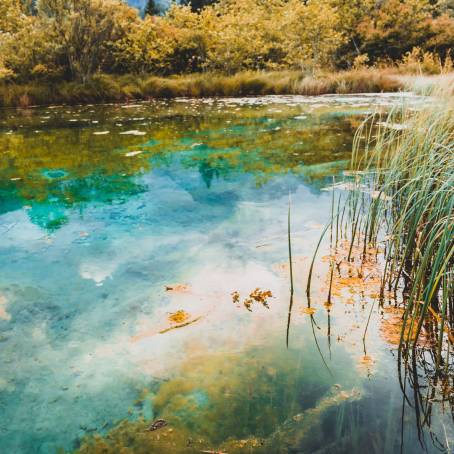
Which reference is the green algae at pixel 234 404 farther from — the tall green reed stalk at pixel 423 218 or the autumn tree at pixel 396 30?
the autumn tree at pixel 396 30

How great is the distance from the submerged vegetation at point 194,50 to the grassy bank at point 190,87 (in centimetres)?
3

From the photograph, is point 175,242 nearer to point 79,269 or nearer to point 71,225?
point 79,269

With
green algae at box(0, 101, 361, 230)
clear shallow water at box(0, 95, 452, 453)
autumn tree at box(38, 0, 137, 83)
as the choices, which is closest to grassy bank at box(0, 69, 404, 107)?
autumn tree at box(38, 0, 137, 83)

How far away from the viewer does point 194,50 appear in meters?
17.7

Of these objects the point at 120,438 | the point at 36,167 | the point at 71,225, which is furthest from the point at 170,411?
the point at 36,167

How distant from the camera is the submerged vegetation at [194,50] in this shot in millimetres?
13797

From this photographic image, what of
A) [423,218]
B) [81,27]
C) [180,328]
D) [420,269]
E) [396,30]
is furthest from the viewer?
[396,30]

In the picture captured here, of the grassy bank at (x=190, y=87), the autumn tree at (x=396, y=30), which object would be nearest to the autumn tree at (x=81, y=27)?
the grassy bank at (x=190, y=87)

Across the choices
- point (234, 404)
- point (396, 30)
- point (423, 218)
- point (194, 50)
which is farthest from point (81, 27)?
point (234, 404)

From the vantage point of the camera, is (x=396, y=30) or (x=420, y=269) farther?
(x=396, y=30)

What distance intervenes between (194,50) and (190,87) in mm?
3902

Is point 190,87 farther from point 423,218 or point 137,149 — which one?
point 423,218

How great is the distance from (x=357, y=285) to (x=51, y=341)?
178cm

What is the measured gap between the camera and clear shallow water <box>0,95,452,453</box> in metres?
1.55
